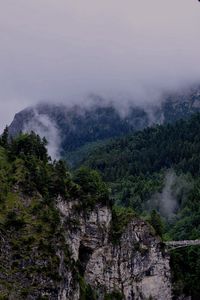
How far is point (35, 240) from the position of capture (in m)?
103

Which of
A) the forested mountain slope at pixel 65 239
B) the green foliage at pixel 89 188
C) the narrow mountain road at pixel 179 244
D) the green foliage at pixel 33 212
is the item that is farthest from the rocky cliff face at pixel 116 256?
the narrow mountain road at pixel 179 244

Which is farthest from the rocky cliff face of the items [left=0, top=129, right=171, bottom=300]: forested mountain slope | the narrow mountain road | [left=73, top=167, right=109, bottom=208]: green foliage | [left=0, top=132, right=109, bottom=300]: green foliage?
the narrow mountain road

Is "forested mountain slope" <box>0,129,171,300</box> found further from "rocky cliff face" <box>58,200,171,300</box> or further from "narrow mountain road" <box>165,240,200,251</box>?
"narrow mountain road" <box>165,240,200,251</box>

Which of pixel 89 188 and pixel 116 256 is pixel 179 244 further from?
pixel 89 188

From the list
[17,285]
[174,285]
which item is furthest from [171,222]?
[17,285]

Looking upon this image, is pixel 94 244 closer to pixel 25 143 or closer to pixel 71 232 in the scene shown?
pixel 71 232

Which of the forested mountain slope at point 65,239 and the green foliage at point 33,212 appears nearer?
the green foliage at point 33,212

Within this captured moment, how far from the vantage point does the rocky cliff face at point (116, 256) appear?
4722 inches

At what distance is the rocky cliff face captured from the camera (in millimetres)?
119944

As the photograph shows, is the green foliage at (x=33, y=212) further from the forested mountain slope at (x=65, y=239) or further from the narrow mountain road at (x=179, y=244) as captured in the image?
the narrow mountain road at (x=179, y=244)

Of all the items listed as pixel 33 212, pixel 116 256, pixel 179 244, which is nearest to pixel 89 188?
pixel 116 256

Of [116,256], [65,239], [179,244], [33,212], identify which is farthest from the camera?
[179,244]

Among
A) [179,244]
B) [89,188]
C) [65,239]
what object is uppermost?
[89,188]

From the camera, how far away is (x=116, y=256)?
125562 mm
